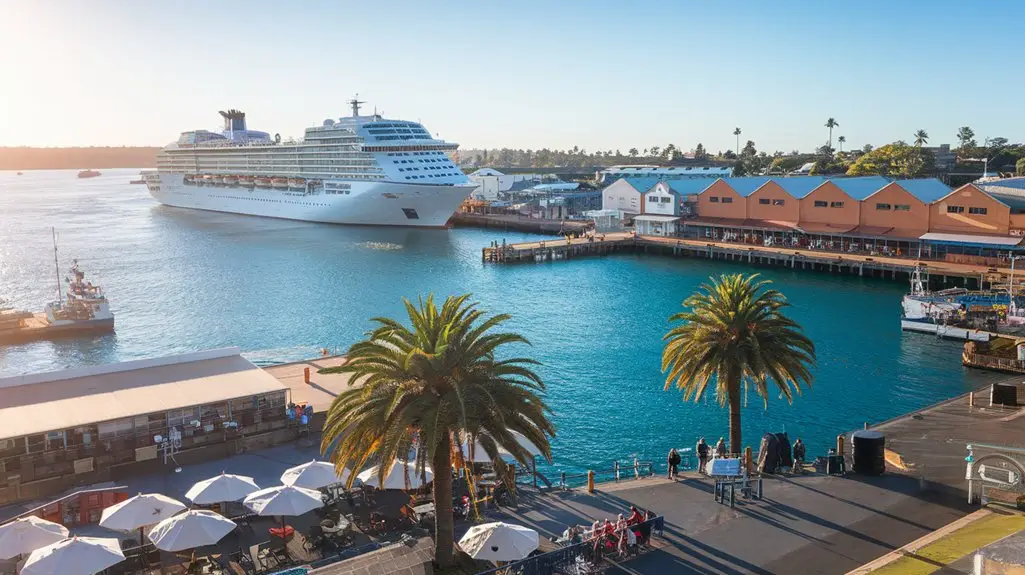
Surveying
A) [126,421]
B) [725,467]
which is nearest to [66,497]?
[126,421]

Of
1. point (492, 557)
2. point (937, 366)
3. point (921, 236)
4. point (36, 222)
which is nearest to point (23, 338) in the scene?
point (492, 557)

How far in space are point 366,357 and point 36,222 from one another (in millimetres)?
143745

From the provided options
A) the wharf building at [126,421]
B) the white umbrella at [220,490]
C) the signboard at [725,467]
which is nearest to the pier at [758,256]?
the signboard at [725,467]

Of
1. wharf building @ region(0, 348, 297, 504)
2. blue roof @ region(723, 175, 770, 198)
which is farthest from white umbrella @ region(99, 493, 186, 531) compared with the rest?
blue roof @ region(723, 175, 770, 198)

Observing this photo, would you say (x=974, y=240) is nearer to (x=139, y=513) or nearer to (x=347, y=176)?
(x=139, y=513)

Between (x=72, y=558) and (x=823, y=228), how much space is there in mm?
71495

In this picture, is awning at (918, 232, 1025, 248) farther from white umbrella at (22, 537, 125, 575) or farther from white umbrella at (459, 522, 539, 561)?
white umbrella at (22, 537, 125, 575)

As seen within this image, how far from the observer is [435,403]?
1521 cm

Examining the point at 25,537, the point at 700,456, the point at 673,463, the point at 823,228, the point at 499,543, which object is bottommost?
the point at 700,456

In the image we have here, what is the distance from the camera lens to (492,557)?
15.4 meters

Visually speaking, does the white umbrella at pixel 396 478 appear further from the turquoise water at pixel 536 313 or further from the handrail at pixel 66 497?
the turquoise water at pixel 536 313

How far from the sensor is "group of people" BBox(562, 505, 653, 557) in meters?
16.2

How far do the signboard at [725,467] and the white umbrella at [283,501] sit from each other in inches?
349

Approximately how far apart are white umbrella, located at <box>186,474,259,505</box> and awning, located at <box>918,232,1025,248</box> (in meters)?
Answer: 61.2
